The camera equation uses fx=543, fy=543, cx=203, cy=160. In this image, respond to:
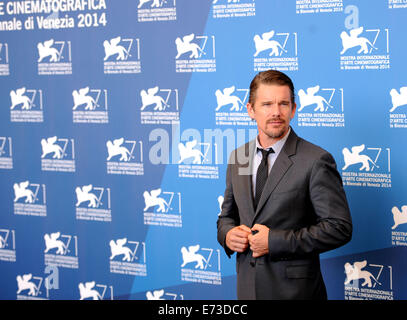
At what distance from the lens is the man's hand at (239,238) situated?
2.38 meters

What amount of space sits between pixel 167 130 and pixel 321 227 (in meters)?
1.77

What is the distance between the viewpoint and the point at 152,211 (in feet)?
12.9

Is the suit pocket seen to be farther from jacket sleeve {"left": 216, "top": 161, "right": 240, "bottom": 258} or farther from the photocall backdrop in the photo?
the photocall backdrop

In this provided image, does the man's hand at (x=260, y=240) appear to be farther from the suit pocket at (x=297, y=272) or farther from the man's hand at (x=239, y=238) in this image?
the suit pocket at (x=297, y=272)

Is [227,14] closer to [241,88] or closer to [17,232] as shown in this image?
[241,88]

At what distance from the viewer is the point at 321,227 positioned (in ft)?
7.55

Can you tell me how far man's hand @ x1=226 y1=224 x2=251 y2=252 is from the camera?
2.38 metres

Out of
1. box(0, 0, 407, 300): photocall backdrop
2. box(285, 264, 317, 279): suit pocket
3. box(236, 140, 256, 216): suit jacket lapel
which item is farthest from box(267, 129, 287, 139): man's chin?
box(0, 0, 407, 300): photocall backdrop

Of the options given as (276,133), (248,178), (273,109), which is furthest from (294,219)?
(273,109)

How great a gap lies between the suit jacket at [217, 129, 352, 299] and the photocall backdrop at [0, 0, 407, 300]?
95 cm

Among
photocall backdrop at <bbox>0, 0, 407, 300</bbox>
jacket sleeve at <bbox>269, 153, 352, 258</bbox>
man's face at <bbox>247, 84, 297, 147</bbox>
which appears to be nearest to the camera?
jacket sleeve at <bbox>269, 153, 352, 258</bbox>

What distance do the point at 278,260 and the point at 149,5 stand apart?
7.24 ft

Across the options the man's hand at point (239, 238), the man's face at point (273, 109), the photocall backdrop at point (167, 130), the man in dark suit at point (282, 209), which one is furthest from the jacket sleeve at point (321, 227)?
the photocall backdrop at point (167, 130)

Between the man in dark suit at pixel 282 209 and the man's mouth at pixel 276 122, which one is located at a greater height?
the man's mouth at pixel 276 122
